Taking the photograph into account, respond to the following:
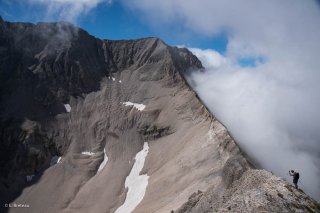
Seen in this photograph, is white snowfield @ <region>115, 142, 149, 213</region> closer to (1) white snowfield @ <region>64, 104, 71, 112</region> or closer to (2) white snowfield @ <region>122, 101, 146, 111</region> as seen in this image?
(2) white snowfield @ <region>122, 101, 146, 111</region>

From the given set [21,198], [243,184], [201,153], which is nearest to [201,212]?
[243,184]

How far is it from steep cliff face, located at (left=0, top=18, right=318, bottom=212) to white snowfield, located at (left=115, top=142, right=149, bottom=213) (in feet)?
1.20

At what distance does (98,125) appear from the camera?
133 m

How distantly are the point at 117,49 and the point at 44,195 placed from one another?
69612 mm

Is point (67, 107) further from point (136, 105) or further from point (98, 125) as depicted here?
point (136, 105)

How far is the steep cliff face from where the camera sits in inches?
3780

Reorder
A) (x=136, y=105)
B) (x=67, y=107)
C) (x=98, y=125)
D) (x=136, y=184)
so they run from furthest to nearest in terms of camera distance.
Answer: (x=67, y=107) < (x=136, y=105) < (x=98, y=125) < (x=136, y=184)

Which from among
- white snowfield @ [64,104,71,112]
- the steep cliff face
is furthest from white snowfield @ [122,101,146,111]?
white snowfield @ [64,104,71,112]

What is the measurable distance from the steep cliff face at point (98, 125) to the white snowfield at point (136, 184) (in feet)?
1.20

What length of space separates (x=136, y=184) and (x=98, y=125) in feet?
113

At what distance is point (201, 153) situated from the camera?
89625mm

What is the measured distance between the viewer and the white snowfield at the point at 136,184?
95.9 metres

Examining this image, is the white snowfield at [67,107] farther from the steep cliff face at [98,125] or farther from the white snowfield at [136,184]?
the white snowfield at [136,184]

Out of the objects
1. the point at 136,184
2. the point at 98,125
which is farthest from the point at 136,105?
the point at 136,184
